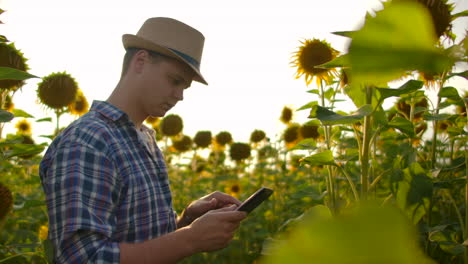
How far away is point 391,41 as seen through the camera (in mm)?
85

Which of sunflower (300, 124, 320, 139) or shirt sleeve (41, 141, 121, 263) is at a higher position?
sunflower (300, 124, 320, 139)

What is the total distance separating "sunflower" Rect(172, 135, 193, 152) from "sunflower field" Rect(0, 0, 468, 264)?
0.01 metres

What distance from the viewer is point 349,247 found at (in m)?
0.07

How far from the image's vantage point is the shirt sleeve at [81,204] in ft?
3.49

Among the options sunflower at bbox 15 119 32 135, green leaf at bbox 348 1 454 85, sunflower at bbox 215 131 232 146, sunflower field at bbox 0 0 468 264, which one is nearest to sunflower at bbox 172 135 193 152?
sunflower field at bbox 0 0 468 264

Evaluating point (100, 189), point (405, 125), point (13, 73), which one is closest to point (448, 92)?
point (405, 125)

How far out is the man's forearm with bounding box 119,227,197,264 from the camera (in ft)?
3.54

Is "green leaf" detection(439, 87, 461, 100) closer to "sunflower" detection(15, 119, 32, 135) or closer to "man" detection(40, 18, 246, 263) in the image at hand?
"man" detection(40, 18, 246, 263)

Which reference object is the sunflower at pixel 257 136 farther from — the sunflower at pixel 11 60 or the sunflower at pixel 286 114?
the sunflower at pixel 11 60

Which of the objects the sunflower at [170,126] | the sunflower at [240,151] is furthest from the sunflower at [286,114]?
the sunflower at [170,126]

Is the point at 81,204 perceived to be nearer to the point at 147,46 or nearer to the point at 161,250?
the point at 161,250

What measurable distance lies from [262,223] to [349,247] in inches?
132

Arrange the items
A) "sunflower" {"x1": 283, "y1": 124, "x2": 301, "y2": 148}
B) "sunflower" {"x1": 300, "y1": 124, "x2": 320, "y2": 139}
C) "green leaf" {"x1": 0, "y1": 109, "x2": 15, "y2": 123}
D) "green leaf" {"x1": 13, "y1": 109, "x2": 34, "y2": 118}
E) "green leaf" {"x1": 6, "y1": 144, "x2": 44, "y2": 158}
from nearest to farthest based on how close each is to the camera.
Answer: "green leaf" {"x1": 0, "y1": 109, "x2": 15, "y2": 123}, "green leaf" {"x1": 6, "y1": 144, "x2": 44, "y2": 158}, "green leaf" {"x1": 13, "y1": 109, "x2": 34, "y2": 118}, "sunflower" {"x1": 300, "y1": 124, "x2": 320, "y2": 139}, "sunflower" {"x1": 283, "y1": 124, "x2": 301, "y2": 148}

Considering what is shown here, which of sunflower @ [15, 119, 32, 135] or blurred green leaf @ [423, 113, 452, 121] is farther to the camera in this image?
sunflower @ [15, 119, 32, 135]
